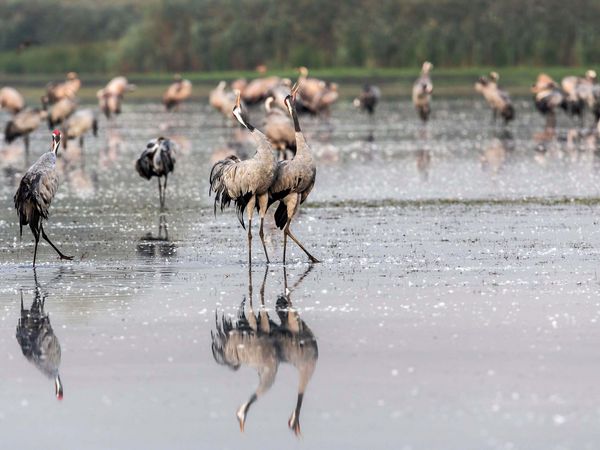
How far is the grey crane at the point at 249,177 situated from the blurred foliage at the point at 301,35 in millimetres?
58210

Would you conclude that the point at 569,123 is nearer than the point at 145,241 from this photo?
No

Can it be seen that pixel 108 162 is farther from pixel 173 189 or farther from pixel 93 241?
pixel 93 241

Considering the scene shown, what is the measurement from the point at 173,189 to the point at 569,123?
64.7 feet

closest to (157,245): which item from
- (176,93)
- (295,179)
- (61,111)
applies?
(295,179)

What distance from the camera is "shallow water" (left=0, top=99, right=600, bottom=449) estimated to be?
8195mm

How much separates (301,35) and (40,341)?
6964cm

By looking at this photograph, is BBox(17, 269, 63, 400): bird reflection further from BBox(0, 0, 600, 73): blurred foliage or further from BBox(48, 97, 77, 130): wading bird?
BBox(0, 0, 600, 73): blurred foliage

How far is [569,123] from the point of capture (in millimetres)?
40156

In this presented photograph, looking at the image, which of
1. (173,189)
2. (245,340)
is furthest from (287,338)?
(173,189)

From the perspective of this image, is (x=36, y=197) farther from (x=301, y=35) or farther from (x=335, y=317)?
(x=301, y=35)

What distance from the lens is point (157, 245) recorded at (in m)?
15.8

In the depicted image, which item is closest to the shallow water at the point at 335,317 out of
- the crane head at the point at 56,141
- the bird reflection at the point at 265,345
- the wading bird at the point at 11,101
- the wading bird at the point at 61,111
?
the bird reflection at the point at 265,345

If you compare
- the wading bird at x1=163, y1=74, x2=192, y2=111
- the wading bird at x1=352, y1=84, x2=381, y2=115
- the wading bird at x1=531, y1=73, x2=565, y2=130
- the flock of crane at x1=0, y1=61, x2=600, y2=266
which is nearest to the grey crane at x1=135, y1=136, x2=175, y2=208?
the flock of crane at x1=0, y1=61, x2=600, y2=266

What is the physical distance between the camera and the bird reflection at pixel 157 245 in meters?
15.2
